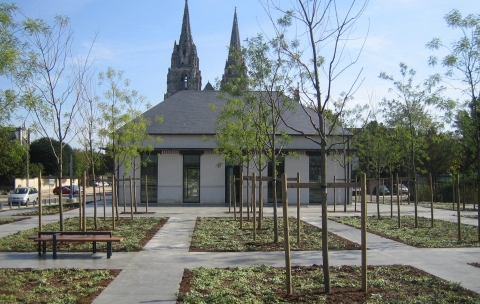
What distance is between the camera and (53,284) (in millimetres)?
8719

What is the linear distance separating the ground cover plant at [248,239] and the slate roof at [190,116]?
15094mm

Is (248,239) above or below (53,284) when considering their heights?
below

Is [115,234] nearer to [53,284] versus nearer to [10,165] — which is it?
[53,284]

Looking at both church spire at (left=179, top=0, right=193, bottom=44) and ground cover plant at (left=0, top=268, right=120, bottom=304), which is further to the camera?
church spire at (left=179, top=0, right=193, bottom=44)

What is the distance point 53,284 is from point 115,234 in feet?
23.1

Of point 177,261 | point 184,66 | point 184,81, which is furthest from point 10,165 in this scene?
point 177,261

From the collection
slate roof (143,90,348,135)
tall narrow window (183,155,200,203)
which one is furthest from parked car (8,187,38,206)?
tall narrow window (183,155,200,203)

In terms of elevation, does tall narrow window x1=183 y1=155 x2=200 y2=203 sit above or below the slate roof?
below

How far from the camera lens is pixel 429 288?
8.31m

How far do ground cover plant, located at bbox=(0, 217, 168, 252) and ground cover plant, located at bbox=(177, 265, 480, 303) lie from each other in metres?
4.05

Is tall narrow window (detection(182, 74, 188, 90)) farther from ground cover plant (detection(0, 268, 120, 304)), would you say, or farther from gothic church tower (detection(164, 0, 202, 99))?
ground cover plant (detection(0, 268, 120, 304))

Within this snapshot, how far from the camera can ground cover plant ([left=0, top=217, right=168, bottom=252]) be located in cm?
1284

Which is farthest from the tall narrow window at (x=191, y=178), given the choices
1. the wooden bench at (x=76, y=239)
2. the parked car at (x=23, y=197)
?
the wooden bench at (x=76, y=239)

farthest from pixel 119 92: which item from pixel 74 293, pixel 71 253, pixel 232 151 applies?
pixel 74 293
